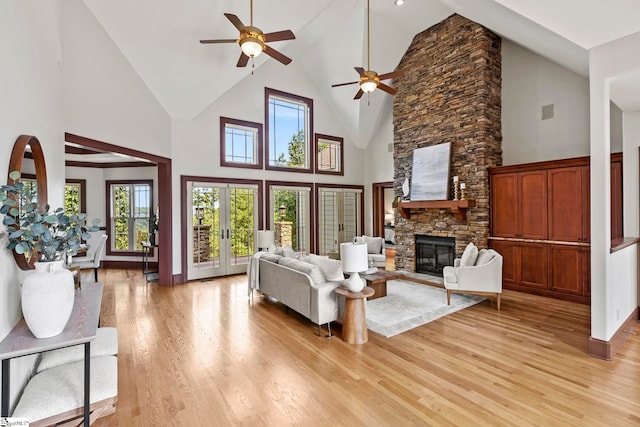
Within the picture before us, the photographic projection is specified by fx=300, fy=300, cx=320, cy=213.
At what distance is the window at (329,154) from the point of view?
8766 millimetres

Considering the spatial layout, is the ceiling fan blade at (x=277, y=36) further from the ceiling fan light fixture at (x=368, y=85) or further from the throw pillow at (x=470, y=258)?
the throw pillow at (x=470, y=258)

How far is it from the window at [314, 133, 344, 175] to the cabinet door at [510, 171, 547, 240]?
4.90 metres

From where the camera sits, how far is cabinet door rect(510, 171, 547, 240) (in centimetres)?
521

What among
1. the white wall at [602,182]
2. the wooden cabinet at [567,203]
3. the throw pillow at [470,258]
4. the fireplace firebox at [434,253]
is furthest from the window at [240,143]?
the white wall at [602,182]

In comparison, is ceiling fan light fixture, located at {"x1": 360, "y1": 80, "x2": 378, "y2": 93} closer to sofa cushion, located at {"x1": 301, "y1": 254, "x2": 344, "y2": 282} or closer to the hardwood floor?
sofa cushion, located at {"x1": 301, "y1": 254, "x2": 344, "y2": 282}

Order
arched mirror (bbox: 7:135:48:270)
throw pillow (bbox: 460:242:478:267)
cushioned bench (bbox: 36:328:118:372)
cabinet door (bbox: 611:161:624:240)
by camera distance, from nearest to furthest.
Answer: arched mirror (bbox: 7:135:48:270) < cushioned bench (bbox: 36:328:118:372) < cabinet door (bbox: 611:161:624:240) < throw pillow (bbox: 460:242:478:267)

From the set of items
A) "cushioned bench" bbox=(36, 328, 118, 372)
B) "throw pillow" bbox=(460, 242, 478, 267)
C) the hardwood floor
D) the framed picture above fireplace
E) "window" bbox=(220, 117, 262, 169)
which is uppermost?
"window" bbox=(220, 117, 262, 169)

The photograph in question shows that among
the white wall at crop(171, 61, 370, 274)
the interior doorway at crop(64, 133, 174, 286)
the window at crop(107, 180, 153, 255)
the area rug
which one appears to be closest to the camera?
the area rug

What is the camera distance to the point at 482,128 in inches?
231

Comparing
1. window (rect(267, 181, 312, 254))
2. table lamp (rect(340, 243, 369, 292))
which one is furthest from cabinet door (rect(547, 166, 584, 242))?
window (rect(267, 181, 312, 254))

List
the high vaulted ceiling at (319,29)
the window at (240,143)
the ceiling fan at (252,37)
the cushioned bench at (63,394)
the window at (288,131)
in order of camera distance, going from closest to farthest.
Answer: the cushioned bench at (63,394) → the high vaulted ceiling at (319,29) → the ceiling fan at (252,37) → the window at (240,143) → the window at (288,131)

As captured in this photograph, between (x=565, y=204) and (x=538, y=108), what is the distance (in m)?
1.99

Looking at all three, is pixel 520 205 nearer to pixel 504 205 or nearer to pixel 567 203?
pixel 504 205

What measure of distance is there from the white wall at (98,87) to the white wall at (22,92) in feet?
2.65
